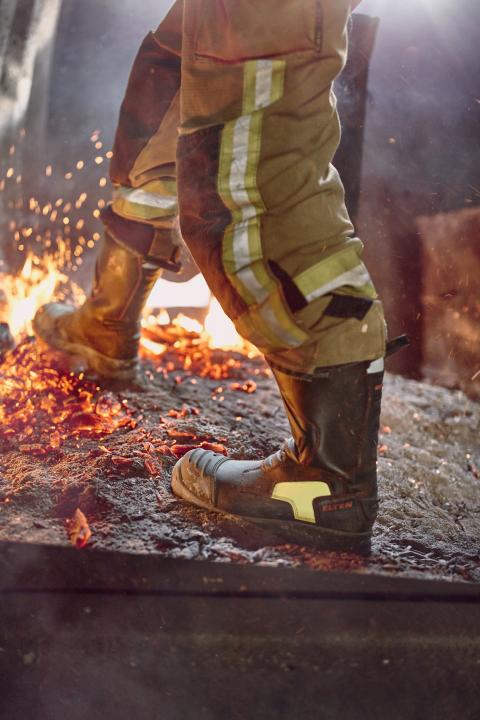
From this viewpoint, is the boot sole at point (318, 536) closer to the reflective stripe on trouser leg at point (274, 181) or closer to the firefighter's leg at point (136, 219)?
the reflective stripe on trouser leg at point (274, 181)

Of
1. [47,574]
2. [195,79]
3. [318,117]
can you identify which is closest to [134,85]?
[195,79]

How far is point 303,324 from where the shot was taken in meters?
1.34

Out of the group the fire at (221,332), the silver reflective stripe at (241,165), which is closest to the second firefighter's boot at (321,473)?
the silver reflective stripe at (241,165)

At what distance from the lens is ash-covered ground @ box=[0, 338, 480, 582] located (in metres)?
1.41

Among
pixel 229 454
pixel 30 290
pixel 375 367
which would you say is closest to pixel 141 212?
pixel 229 454

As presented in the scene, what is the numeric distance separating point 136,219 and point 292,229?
102 cm

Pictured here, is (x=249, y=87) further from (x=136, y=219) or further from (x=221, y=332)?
A: (x=221, y=332)

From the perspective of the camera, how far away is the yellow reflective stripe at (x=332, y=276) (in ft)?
4.30

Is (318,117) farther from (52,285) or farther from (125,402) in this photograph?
(52,285)

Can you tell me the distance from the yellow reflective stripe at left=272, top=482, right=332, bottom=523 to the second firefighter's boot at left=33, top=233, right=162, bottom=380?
1.08 m

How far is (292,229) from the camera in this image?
1.31m

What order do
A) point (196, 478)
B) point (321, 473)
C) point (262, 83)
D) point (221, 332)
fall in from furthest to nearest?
1. point (221, 332)
2. point (196, 478)
3. point (321, 473)
4. point (262, 83)

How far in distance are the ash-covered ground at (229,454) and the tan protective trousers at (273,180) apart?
17.7 inches

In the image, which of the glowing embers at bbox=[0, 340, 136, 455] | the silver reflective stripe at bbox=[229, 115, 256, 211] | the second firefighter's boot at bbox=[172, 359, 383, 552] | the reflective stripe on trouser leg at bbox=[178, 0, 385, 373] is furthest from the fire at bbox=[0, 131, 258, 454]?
the silver reflective stripe at bbox=[229, 115, 256, 211]
